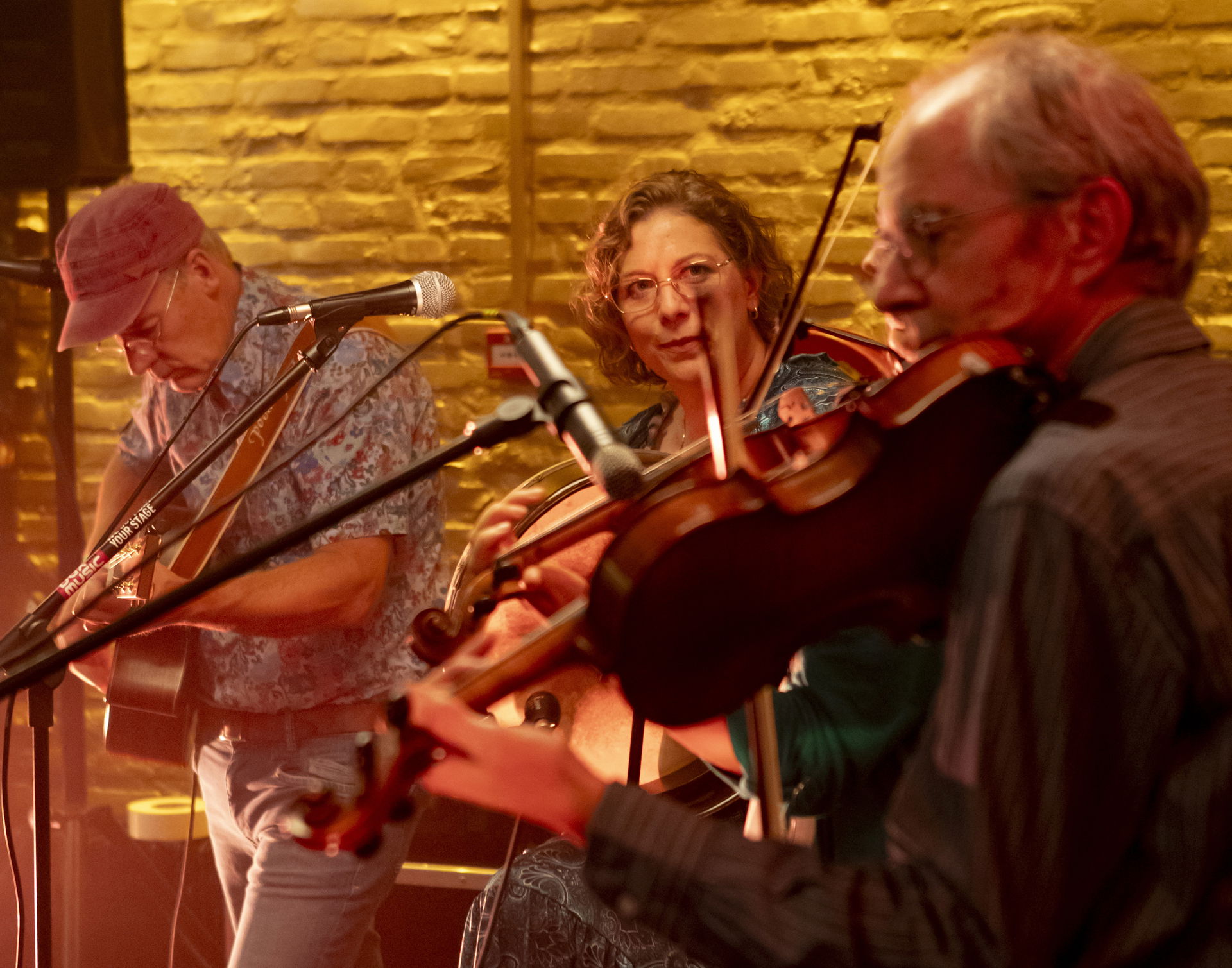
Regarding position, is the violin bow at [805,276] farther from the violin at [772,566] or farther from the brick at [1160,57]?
the brick at [1160,57]

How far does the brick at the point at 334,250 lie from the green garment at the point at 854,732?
202 cm

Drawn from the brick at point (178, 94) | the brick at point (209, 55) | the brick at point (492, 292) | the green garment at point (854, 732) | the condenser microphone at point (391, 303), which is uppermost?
the brick at point (209, 55)

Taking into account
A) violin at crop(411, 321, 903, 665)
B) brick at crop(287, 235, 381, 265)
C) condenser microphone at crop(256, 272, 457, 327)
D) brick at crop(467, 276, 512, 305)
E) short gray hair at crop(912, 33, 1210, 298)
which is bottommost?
violin at crop(411, 321, 903, 665)

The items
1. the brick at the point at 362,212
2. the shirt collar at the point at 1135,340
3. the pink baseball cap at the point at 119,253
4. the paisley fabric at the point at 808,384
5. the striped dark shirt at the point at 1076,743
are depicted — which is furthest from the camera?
the brick at the point at 362,212

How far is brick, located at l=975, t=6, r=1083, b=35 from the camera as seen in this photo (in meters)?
2.40

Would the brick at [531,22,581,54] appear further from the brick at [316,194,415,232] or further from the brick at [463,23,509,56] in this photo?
the brick at [316,194,415,232]

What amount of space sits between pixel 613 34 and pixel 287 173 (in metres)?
0.86

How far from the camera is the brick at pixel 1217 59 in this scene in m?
2.35

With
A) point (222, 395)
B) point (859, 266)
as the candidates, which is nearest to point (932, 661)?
point (222, 395)

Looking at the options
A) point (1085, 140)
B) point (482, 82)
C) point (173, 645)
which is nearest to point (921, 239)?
point (1085, 140)

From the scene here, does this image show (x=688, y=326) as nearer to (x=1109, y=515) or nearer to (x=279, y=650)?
(x=279, y=650)

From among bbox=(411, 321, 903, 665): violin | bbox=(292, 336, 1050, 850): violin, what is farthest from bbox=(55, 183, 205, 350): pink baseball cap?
bbox=(292, 336, 1050, 850): violin

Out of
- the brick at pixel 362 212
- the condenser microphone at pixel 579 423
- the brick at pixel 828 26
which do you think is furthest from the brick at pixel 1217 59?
the condenser microphone at pixel 579 423

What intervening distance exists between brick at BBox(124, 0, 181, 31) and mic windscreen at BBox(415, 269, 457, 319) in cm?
191
